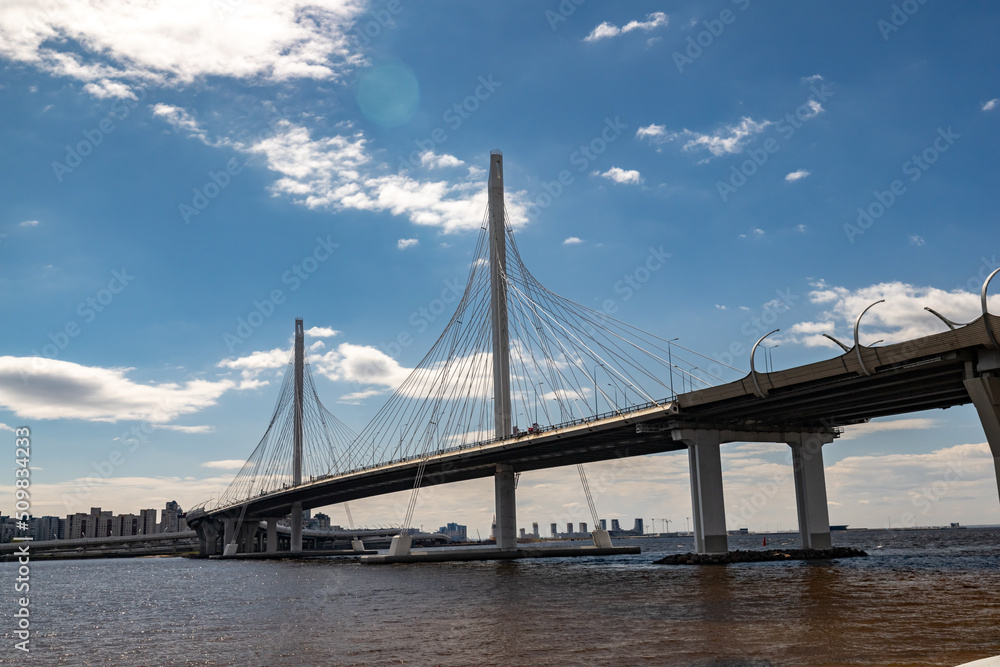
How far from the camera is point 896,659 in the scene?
20.8 m

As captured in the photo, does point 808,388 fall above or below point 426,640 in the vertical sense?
above

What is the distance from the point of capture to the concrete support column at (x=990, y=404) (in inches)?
1594

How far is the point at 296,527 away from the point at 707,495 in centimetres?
9825

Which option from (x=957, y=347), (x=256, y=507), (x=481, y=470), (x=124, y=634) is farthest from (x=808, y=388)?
(x=256, y=507)

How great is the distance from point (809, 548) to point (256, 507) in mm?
104246

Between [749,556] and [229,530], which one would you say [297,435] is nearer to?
[229,530]

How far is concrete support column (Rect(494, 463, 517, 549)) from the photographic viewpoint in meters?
89.1

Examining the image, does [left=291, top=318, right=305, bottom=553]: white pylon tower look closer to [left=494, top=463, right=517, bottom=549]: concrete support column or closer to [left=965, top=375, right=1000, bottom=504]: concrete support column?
[left=494, top=463, right=517, bottom=549]: concrete support column

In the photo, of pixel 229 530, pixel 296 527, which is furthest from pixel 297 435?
pixel 229 530

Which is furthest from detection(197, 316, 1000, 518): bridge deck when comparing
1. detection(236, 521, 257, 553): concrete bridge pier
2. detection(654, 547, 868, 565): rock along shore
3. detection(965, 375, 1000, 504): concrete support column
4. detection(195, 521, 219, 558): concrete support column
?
detection(195, 521, 219, 558): concrete support column

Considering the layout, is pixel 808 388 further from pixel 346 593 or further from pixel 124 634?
pixel 124 634

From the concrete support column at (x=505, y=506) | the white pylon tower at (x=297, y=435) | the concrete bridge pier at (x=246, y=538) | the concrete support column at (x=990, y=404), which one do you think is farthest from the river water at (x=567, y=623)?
the concrete bridge pier at (x=246, y=538)

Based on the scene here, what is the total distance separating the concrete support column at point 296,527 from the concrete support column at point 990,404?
117m

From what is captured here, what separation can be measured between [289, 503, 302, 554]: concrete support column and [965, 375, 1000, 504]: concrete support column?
117 metres
